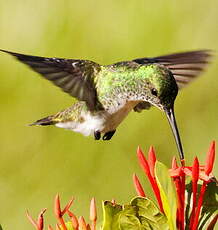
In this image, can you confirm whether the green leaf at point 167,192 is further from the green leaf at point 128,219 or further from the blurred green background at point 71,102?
the blurred green background at point 71,102

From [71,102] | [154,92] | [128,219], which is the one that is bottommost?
[128,219]

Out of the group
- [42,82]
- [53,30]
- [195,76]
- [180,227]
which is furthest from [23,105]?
[180,227]

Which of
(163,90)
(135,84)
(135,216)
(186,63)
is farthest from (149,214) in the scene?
(186,63)

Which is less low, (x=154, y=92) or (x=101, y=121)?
(x=154, y=92)

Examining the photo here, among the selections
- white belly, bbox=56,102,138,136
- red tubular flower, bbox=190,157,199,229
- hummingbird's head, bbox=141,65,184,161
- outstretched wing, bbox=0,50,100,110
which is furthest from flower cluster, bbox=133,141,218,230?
white belly, bbox=56,102,138,136

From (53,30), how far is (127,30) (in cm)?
40

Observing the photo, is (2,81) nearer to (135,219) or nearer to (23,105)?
(23,105)

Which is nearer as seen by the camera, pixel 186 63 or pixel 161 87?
pixel 161 87

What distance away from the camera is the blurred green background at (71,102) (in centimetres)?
399

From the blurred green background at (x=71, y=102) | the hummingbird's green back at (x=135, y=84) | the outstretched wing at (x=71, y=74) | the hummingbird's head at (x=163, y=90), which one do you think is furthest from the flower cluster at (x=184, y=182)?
the blurred green background at (x=71, y=102)

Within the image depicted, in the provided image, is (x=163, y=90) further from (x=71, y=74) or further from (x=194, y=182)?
(x=194, y=182)

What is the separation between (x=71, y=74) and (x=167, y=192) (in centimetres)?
115

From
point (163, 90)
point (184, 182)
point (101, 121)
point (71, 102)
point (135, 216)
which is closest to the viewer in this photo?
point (135, 216)

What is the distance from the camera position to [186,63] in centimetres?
293
